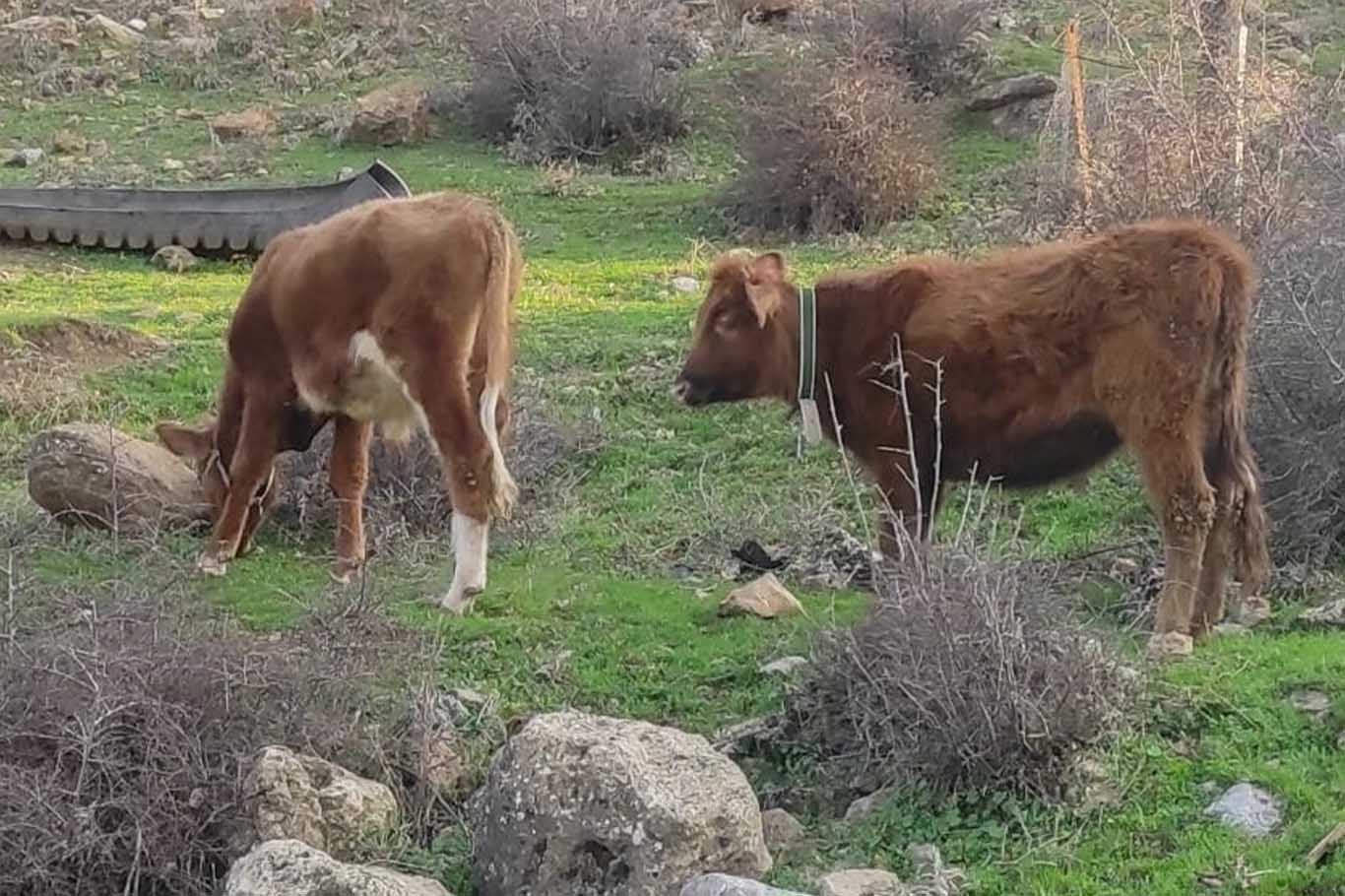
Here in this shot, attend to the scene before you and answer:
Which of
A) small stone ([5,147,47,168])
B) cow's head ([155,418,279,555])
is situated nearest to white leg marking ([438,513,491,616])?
cow's head ([155,418,279,555])

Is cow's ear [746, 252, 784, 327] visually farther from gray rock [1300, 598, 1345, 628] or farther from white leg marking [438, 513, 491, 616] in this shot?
gray rock [1300, 598, 1345, 628]

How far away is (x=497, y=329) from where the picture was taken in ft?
30.3

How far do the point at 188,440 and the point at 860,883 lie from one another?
5.48 metres

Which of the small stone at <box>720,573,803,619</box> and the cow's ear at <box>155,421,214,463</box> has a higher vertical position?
the small stone at <box>720,573,803,619</box>

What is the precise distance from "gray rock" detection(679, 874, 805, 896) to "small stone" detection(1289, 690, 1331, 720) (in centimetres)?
224

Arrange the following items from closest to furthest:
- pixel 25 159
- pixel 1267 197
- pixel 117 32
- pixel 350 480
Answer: pixel 350 480
pixel 1267 197
pixel 25 159
pixel 117 32

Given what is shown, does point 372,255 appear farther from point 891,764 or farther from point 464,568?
point 891,764

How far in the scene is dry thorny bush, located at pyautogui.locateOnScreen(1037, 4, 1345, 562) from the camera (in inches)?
381

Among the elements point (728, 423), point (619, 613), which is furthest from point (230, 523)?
point (728, 423)

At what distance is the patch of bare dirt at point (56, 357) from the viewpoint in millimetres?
12531

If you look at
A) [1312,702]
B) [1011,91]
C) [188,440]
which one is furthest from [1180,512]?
[1011,91]

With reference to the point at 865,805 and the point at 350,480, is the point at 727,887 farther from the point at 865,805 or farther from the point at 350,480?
the point at 350,480

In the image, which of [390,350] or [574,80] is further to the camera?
[574,80]

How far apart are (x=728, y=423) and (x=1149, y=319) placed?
4.16 meters
